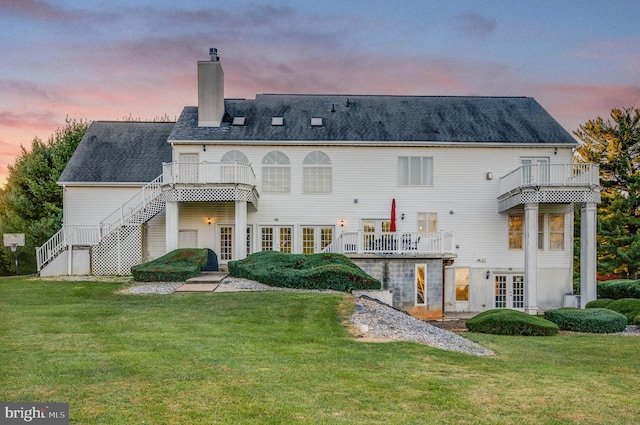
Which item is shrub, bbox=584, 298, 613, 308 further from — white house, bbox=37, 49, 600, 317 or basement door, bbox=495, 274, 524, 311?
basement door, bbox=495, 274, 524, 311

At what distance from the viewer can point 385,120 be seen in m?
30.2

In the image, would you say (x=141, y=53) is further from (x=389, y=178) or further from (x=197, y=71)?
(x=389, y=178)

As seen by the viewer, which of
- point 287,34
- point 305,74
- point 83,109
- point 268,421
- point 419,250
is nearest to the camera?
point 268,421

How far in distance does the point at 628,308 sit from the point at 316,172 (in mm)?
14218

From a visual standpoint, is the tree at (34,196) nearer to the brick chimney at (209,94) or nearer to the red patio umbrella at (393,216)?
the brick chimney at (209,94)

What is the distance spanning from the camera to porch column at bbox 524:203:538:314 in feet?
84.5

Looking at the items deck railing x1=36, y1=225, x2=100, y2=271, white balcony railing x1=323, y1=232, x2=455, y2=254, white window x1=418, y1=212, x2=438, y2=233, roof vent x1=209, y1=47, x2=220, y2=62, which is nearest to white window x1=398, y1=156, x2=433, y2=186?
white window x1=418, y1=212, x2=438, y2=233

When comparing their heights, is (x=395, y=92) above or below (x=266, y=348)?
above

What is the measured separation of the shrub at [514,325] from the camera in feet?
56.9

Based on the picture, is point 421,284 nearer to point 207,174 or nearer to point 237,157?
point 207,174

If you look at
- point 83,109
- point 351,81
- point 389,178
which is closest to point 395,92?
point 351,81

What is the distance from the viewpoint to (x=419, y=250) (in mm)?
24906

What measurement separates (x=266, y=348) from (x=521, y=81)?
89.6 feet

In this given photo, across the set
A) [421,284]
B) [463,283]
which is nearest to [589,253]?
[463,283]
